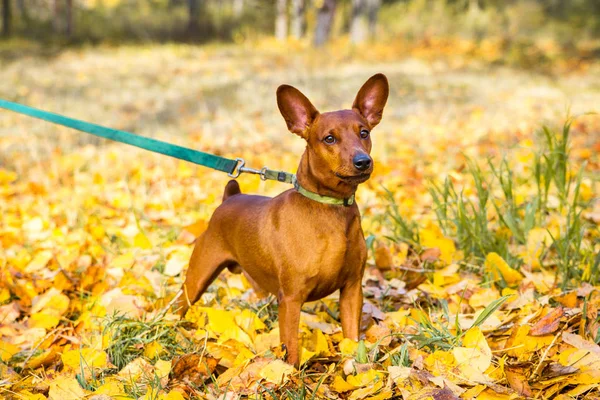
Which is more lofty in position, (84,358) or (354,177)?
(354,177)

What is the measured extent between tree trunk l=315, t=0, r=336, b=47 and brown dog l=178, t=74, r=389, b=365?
18.2 meters

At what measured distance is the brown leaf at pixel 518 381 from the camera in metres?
2.18

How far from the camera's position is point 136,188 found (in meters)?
5.88

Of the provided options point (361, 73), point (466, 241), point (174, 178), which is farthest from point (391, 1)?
point (466, 241)

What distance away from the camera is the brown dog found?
7.95 ft

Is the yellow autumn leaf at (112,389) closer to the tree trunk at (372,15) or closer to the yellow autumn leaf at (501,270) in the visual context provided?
the yellow autumn leaf at (501,270)

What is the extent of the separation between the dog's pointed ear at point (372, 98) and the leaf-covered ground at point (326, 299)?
0.88m

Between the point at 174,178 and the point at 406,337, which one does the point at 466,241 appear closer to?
the point at 406,337

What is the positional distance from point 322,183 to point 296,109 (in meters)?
0.35

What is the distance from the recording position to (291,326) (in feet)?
8.20

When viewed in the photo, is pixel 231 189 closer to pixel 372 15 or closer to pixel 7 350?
pixel 7 350

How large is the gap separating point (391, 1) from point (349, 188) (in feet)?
113

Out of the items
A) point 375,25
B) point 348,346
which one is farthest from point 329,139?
point 375,25

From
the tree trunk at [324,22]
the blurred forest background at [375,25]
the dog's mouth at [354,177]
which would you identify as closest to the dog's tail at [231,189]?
the dog's mouth at [354,177]
